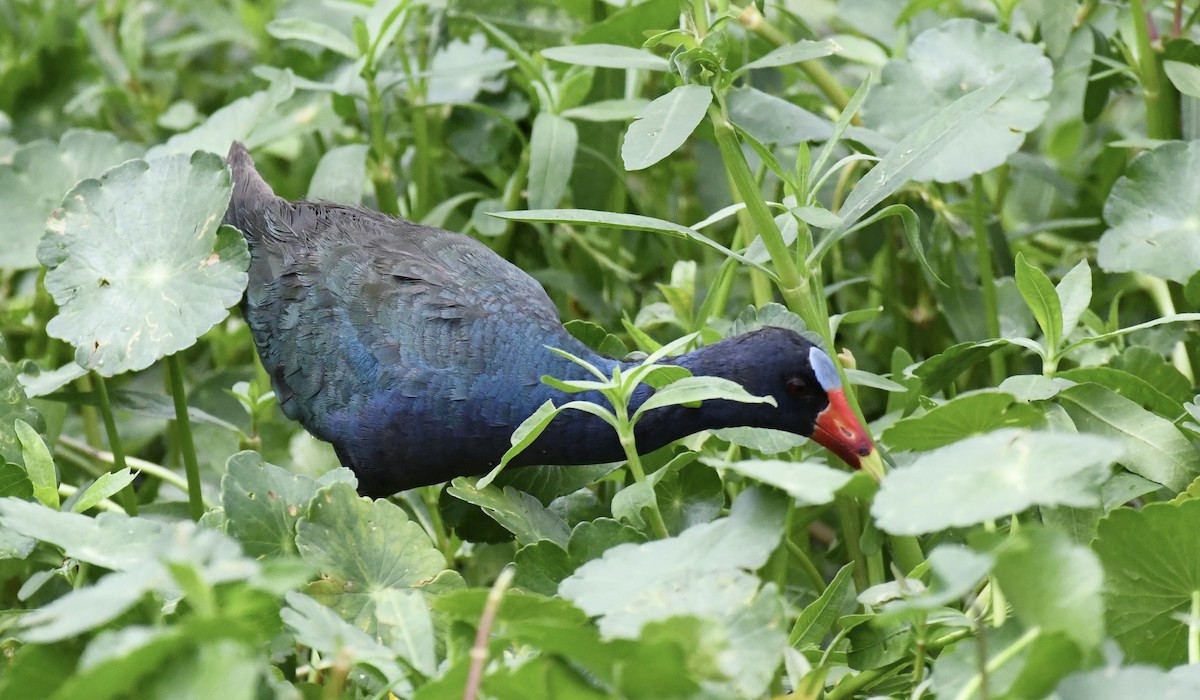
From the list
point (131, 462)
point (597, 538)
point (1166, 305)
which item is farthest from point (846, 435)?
point (131, 462)

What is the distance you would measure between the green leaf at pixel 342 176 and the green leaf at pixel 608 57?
62cm

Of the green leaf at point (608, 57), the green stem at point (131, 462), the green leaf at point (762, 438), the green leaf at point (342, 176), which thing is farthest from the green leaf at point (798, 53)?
the green stem at point (131, 462)

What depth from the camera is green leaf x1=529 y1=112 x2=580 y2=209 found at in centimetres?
225

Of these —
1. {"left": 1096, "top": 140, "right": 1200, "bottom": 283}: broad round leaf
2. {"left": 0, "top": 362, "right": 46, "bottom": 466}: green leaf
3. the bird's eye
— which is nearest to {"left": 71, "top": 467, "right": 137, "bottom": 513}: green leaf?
{"left": 0, "top": 362, "right": 46, "bottom": 466}: green leaf

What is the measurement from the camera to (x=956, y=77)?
2252 millimetres

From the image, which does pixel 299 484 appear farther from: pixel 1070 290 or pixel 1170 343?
pixel 1170 343

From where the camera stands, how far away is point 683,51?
64.1 inches

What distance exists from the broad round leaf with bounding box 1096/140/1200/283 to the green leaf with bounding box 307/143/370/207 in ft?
3.96

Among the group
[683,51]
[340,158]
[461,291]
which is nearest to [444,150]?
[340,158]

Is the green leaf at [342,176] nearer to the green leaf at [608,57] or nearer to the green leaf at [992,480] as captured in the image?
the green leaf at [608,57]

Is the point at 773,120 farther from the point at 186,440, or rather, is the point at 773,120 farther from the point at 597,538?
the point at 186,440

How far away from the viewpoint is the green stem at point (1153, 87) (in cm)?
220

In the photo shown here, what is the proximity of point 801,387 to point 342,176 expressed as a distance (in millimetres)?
971

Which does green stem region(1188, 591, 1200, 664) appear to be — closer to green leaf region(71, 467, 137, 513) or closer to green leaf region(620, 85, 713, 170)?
green leaf region(620, 85, 713, 170)
